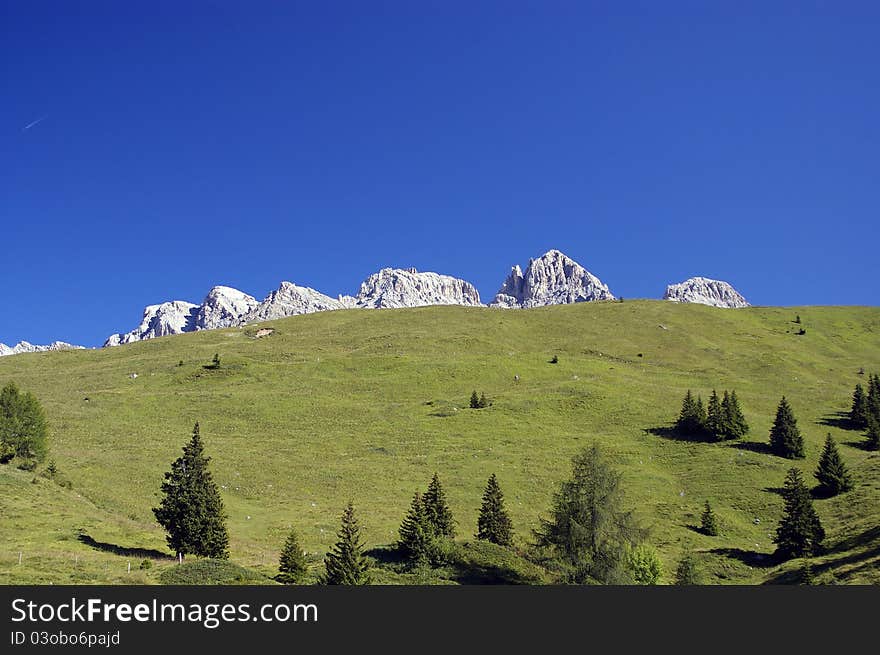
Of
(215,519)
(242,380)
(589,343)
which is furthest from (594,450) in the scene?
(589,343)

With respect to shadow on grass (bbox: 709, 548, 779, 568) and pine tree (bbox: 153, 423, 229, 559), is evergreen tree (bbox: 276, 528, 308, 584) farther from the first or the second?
shadow on grass (bbox: 709, 548, 779, 568)

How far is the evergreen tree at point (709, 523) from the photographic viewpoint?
58.1 meters

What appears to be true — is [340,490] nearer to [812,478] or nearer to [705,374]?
[812,478]

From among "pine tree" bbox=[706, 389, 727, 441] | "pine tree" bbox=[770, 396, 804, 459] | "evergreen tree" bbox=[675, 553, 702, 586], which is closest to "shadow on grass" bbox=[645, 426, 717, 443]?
"pine tree" bbox=[706, 389, 727, 441]

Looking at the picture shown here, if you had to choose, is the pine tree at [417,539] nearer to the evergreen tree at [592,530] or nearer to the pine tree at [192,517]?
the evergreen tree at [592,530]

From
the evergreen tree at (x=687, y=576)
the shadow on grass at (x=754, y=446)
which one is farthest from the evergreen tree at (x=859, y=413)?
the evergreen tree at (x=687, y=576)

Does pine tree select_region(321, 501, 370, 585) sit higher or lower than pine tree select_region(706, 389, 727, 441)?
lower

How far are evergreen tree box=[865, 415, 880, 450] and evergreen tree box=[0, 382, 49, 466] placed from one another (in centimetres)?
9157

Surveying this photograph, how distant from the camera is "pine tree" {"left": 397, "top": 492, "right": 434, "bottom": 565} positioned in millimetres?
42912

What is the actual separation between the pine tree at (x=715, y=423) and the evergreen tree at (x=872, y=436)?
1712 centimetres

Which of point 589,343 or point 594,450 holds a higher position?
point 589,343

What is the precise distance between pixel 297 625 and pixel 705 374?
110138 mm

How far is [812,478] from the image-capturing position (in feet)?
227

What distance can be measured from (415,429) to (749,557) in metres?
44.3
